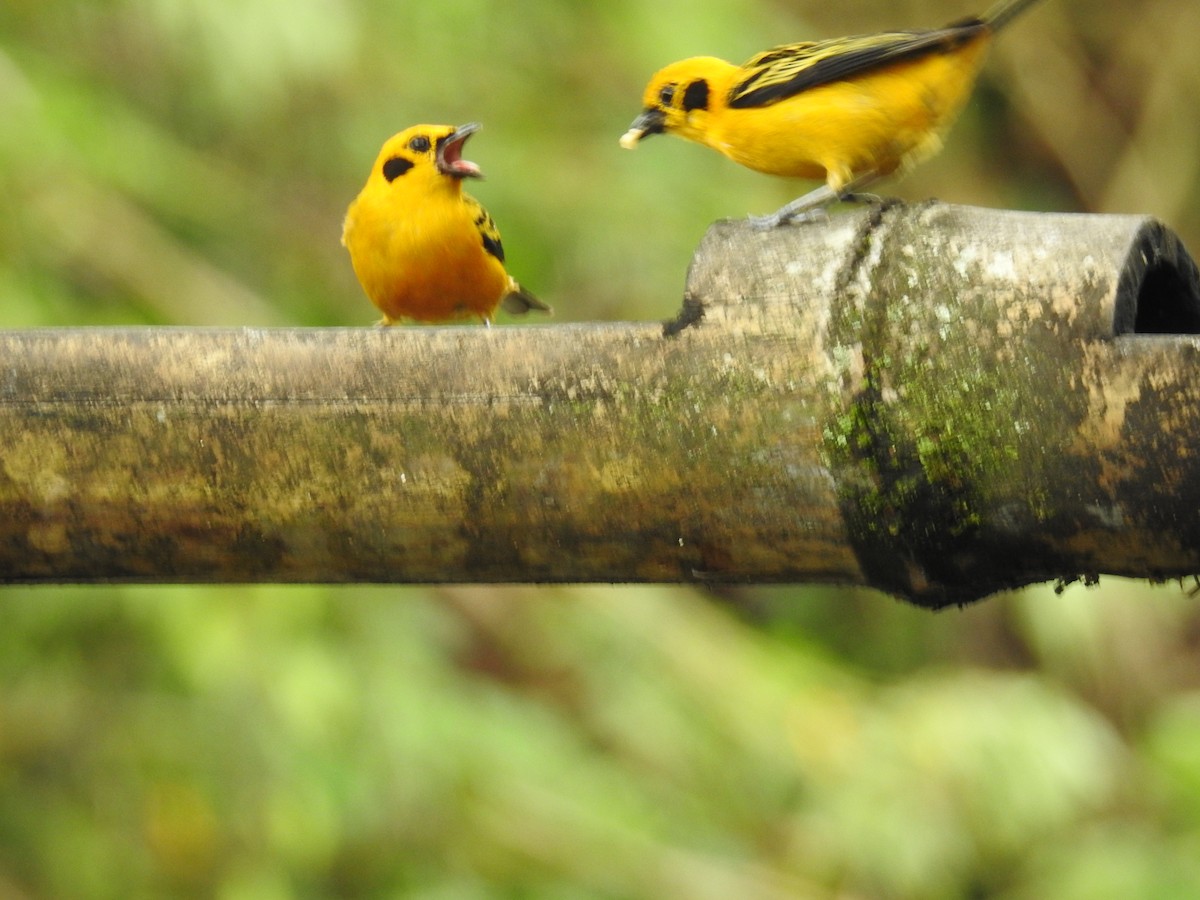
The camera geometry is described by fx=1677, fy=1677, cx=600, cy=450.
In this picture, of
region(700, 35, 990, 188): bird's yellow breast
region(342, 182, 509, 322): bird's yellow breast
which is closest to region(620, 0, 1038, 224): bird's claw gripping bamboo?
region(700, 35, 990, 188): bird's yellow breast

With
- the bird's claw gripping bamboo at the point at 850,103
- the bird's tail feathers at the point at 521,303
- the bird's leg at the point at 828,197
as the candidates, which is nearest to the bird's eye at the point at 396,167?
the bird's tail feathers at the point at 521,303

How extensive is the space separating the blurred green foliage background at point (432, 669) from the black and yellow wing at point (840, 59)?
2.18 metres

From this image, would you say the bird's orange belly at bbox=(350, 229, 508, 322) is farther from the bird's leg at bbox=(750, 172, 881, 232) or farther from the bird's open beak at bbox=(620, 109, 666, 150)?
the bird's leg at bbox=(750, 172, 881, 232)

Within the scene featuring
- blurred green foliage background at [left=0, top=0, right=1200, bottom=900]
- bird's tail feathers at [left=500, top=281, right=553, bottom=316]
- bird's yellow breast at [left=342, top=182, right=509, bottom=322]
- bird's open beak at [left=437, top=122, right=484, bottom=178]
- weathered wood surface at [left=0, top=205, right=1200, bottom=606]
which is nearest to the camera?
weathered wood surface at [left=0, top=205, right=1200, bottom=606]

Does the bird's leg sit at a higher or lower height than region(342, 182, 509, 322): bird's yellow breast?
lower

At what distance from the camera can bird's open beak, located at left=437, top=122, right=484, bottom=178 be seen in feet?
13.6

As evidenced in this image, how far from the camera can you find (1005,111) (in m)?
9.20

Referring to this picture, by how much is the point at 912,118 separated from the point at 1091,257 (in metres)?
1.34

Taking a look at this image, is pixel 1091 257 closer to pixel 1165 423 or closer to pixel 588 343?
pixel 1165 423

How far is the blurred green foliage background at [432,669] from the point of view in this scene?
5.34 metres

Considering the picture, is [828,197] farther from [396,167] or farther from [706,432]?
[396,167]

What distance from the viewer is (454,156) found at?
13.7 feet

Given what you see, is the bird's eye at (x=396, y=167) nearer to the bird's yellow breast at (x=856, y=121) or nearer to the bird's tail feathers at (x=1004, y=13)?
the bird's yellow breast at (x=856, y=121)

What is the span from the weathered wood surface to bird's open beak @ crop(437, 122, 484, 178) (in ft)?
6.54
